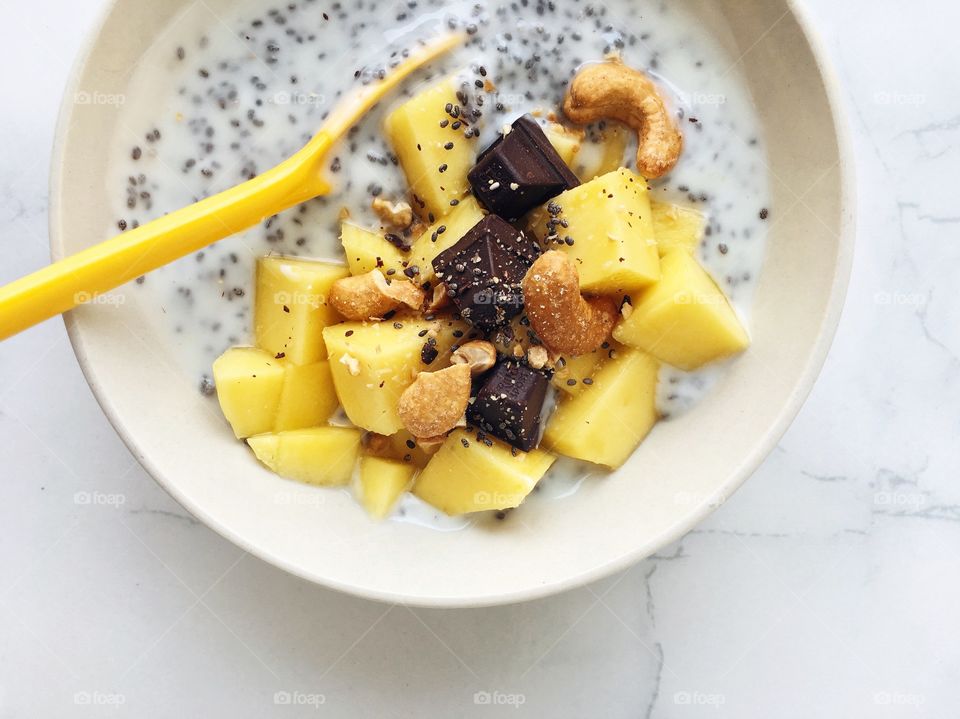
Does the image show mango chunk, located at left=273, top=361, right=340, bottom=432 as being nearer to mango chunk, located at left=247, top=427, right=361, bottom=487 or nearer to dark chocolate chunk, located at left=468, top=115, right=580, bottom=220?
mango chunk, located at left=247, top=427, right=361, bottom=487

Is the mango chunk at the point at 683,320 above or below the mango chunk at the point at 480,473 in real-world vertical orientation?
above

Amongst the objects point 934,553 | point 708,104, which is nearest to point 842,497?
point 934,553

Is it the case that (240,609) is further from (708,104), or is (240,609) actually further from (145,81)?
(708,104)

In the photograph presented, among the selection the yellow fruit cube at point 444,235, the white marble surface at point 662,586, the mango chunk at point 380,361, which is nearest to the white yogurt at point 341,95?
the yellow fruit cube at point 444,235
